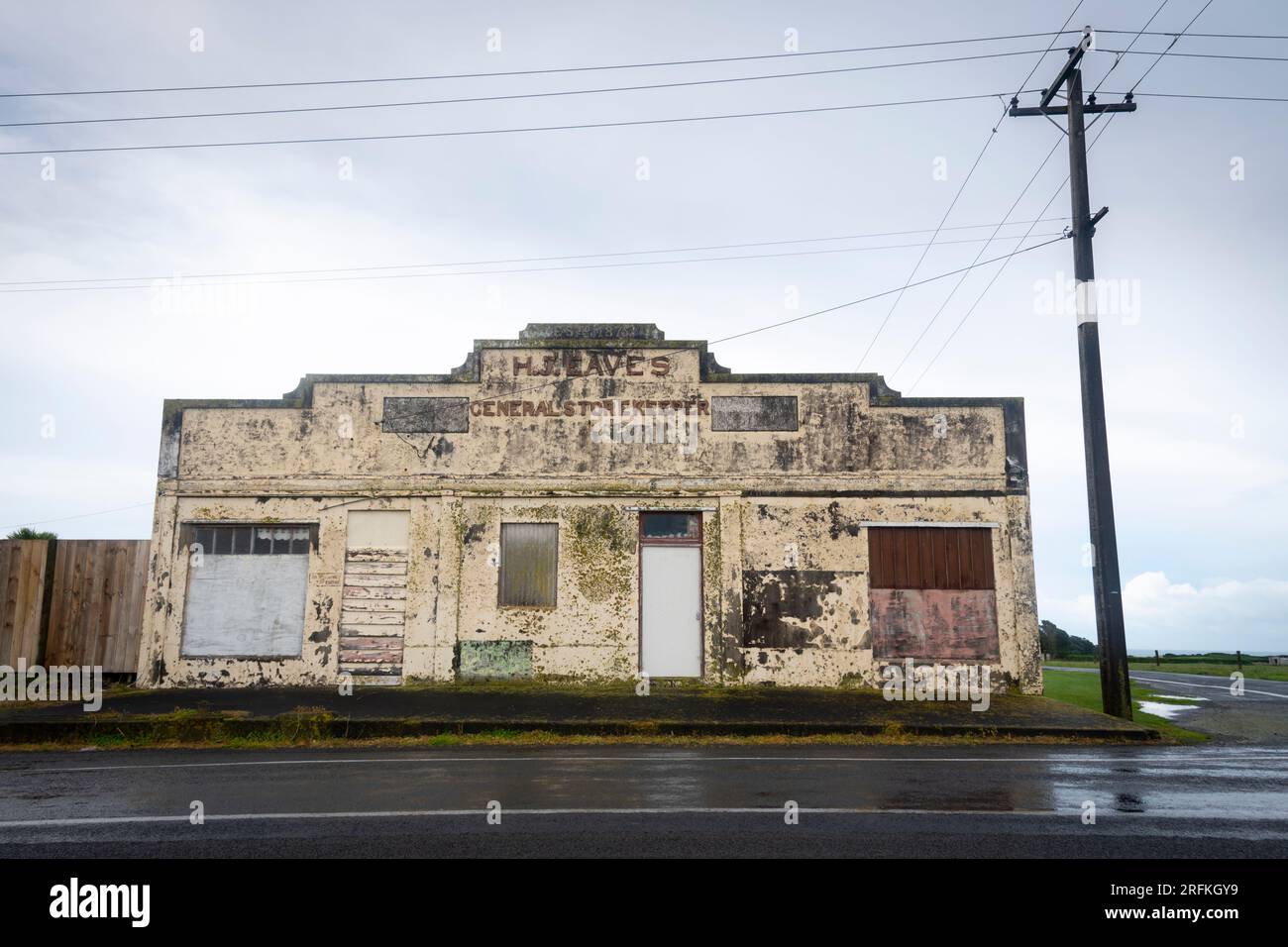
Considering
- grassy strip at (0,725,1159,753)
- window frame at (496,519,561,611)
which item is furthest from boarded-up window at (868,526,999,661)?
window frame at (496,519,561,611)

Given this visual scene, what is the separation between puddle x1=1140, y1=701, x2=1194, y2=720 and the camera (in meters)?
12.5

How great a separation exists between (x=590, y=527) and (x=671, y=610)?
1.98 meters

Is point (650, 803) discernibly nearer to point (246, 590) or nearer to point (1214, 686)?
point (246, 590)

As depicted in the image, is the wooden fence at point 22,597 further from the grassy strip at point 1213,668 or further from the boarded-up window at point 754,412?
the grassy strip at point 1213,668

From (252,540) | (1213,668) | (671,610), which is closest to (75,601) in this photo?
(252,540)

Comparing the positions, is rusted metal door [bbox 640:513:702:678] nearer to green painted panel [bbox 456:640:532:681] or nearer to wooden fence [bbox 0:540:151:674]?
green painted panel [bbox 456:640:532:681]

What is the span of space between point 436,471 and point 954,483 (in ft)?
29.4

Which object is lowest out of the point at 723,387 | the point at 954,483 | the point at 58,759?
the point at 58,759

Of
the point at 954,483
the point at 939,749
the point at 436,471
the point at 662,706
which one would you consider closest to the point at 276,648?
the point at 436,471

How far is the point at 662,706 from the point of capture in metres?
12.0

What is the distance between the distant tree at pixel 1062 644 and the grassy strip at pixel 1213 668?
4752mm

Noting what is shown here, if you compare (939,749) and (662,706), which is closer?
(939,749)
